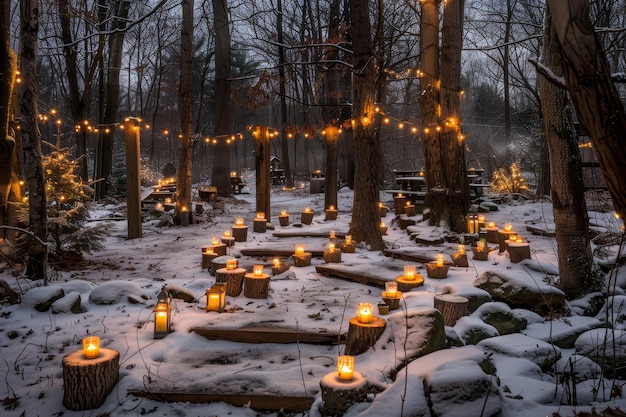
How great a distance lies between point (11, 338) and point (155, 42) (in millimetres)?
29158

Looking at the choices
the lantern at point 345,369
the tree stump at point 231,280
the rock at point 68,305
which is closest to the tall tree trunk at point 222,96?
the tree stump at point 231,280

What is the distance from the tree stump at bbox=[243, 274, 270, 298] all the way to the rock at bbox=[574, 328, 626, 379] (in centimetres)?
403

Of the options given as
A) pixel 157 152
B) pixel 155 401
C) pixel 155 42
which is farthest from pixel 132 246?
pixel 157 152

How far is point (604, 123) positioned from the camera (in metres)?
2.34

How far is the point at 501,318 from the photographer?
5.11m

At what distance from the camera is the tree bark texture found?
2.33 m

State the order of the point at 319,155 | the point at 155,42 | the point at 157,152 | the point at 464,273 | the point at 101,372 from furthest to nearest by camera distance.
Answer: the point at 319,155
the point at 157,152
the point at 155,42
the point at 464,273
the point at 101,372

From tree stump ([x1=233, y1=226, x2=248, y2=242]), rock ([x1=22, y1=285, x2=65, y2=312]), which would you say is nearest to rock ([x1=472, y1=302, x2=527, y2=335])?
rock ([x1=22, y1=285, x2=65, y2=312])

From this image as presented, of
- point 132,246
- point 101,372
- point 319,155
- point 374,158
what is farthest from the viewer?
point 319,155

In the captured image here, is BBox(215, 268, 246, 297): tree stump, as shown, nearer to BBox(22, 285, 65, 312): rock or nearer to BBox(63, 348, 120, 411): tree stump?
BBox(22, 285, 65, 312): rock

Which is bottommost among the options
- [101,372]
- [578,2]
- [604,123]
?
[101,372]

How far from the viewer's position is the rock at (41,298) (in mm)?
5719

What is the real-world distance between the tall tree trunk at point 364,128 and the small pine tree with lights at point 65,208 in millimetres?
5544

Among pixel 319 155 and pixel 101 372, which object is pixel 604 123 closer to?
pixel 101 372
